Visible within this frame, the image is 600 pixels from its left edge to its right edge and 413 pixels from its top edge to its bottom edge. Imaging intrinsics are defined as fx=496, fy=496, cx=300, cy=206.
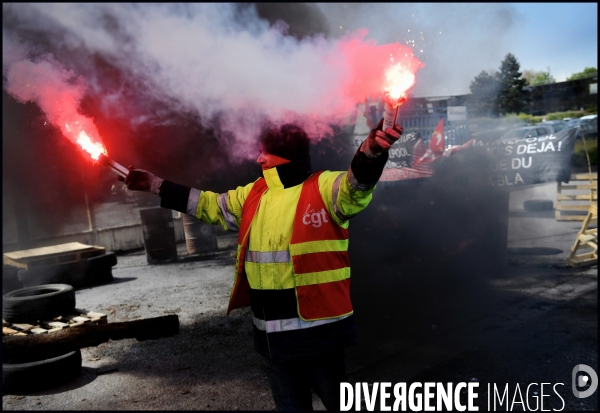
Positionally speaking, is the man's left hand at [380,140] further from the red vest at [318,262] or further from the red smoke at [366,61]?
the red smoke at [366,61]

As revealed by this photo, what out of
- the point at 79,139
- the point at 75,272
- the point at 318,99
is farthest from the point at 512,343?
the point at 75,272

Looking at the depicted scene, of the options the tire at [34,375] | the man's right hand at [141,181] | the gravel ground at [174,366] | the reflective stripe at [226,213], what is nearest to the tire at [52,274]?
the gravel ground at [174,366]

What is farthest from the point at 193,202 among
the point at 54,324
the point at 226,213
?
the point at 54,324

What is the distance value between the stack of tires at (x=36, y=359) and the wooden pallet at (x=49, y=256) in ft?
10.3

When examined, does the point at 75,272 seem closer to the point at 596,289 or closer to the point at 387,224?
the point at 387,224

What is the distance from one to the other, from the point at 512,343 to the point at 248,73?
392 centimetres

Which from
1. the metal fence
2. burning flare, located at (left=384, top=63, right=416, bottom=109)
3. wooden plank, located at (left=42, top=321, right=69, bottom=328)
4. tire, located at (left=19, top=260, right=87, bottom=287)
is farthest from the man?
tire, located at (left=19, top=260, right=87, bottom=287)

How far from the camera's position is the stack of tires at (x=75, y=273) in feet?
27.9

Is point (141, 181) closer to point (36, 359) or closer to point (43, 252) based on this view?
point (36, 359)

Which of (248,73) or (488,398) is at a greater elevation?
(248,73)

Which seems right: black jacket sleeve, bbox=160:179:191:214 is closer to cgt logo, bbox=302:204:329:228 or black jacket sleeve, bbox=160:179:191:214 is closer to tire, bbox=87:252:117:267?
cgt logo, bbox=302:204:329:228

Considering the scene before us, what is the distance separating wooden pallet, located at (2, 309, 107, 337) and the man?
2973 mm

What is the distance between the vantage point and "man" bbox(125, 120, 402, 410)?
2.73m

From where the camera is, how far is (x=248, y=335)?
5.83 metres
